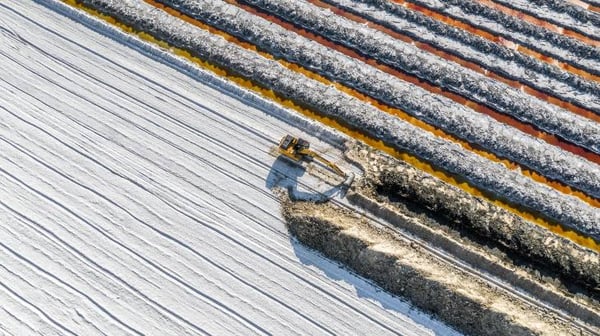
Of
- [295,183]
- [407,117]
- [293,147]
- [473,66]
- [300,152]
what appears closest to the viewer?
[293,147]

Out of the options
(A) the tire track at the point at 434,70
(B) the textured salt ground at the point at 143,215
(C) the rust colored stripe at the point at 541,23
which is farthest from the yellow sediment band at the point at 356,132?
(C) the rust colored stripe at the point at 541,23

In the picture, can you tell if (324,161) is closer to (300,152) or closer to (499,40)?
(300,152)

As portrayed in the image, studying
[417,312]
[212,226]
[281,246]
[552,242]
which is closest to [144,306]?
[212,226]

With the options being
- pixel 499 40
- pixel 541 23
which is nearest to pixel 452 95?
pixel 499 40

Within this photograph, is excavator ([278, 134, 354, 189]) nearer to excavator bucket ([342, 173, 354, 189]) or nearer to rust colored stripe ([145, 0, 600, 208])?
excavator bucket ([342, 173, 354, 189])

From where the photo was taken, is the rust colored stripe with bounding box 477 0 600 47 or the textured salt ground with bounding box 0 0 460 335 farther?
the rust colored stripe with bounding box 477 0 600 47

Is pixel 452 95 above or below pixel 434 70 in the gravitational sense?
below

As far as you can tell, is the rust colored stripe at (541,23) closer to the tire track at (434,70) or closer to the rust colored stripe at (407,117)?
the tire track at (434,70)

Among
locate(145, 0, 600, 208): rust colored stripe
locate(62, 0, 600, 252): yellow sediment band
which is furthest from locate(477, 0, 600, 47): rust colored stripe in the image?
locate(62, 0, 600, 252): yellow sediment band
